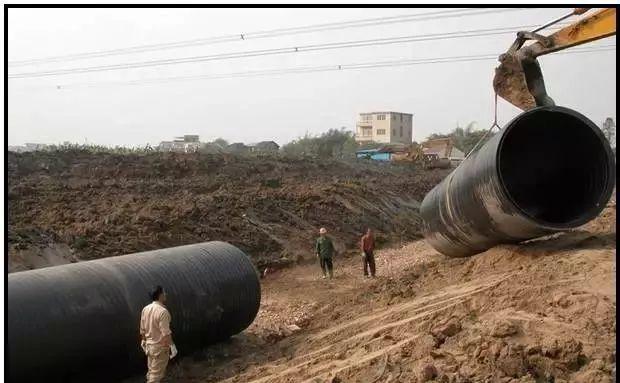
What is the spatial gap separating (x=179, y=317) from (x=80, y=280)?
1.21 meters

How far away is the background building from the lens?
87.9m

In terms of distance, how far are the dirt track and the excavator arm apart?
7.58 ft

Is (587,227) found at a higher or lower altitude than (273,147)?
lower

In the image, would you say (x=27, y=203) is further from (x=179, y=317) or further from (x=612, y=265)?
(x=612, y=265)

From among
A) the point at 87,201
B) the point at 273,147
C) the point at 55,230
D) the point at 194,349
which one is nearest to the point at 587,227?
the point at 194,349

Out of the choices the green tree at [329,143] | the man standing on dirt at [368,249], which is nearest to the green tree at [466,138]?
the green tree at [329,143]

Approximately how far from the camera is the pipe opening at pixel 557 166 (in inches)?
308

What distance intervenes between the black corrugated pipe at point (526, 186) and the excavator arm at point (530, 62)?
567 millimetres

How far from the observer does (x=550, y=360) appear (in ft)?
16.1

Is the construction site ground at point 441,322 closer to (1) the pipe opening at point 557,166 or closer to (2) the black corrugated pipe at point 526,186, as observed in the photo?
(2) the black corrugated pipe at point 526,186

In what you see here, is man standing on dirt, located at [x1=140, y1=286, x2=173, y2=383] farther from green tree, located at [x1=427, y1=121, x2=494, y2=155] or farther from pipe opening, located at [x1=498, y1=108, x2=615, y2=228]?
green tree, located at [x1=427, y1=121, x2=494, y2=155]

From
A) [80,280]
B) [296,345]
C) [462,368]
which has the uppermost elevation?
[80,280]

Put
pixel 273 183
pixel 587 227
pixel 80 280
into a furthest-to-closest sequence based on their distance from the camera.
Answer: pixel 273 183
pixel 587 227
pixel 80 280

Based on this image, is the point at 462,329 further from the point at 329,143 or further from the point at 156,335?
the point at 329,143
